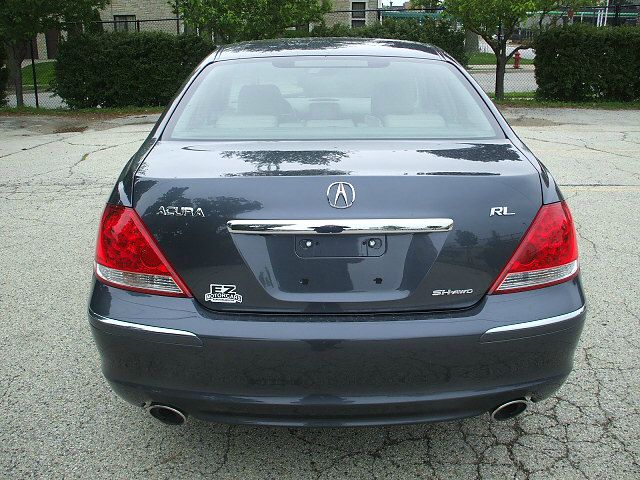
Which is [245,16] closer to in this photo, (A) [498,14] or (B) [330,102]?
(A) [498,14]

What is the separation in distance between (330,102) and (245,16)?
13677 mm

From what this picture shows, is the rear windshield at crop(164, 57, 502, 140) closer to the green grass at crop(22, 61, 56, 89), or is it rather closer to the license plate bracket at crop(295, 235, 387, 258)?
the license plate bracket at crop(295, 235, 387, 258)

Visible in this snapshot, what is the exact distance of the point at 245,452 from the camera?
277cm

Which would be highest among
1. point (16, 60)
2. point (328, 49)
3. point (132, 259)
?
point (328, 49)

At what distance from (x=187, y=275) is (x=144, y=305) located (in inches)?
7.4

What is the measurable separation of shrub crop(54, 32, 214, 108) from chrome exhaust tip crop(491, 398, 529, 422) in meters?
15.0

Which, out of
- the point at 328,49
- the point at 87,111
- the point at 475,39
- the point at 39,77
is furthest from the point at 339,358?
the point at 475,39

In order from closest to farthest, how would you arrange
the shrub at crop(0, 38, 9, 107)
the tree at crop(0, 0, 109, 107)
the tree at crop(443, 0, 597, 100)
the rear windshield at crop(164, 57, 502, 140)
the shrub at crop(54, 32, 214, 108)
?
the rear windshield at crop(164, 57, 502, 140) < the tree at crop(0, 0, 109, 107) < the tree at crop(443, 0, 597, 100) < the shrub at crop(54, 32, 214, 108) < the shrub at crop(0, 38, 9, 107)

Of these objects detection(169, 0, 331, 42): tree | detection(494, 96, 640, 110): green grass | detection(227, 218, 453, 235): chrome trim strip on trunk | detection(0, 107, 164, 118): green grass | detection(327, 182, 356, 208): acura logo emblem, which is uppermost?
detection(169, 0, 331, 42): tree

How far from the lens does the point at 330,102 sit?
10.4 ft

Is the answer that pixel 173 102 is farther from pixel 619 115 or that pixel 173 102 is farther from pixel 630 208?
pixel 619 115

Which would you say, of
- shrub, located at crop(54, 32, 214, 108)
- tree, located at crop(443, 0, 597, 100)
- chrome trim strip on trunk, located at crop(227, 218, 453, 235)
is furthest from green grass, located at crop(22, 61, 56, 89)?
chrome trim strip on trunk, located at crop(227, 218, 453, 235)

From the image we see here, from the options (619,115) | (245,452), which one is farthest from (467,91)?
(619,115)

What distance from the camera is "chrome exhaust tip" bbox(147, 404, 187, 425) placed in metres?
2.39
